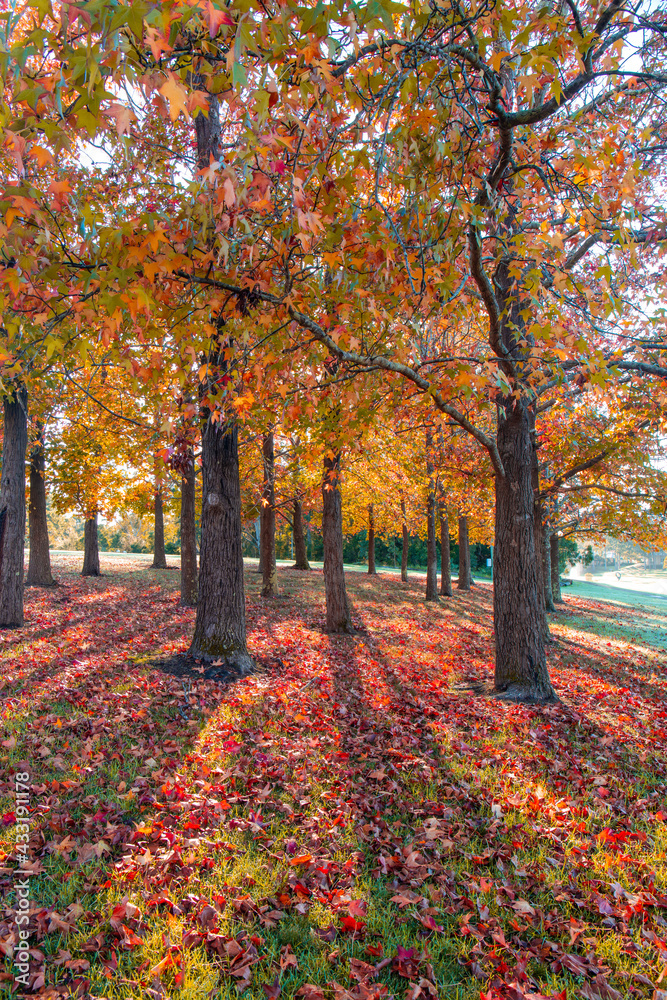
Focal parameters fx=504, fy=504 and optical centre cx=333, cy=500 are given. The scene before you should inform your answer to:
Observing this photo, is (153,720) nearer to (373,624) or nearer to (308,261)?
(308,261)

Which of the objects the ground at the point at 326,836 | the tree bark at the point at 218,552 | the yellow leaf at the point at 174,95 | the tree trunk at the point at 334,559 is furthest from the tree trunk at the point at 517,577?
the yellow leaf at the point at 174,95

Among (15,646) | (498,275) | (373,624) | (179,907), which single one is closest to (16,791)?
(179,907)

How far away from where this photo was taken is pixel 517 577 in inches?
291

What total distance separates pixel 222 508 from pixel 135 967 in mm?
5508

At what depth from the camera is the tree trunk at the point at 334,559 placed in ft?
36.1

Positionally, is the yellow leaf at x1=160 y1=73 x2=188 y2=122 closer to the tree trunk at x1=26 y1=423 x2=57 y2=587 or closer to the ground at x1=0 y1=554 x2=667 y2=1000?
the ground at x1=0 y1=554 x2=667 y2=1000

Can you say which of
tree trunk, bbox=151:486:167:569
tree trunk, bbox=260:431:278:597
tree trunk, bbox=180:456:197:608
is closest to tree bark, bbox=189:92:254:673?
tree trunk, bbox=180:456:197:608

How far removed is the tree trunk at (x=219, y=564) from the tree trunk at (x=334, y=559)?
11.5 ft

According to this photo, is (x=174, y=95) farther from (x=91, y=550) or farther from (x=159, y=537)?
(x=159, y=537)

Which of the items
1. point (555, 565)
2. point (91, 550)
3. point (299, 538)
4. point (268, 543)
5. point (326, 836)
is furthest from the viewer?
point (299, 538)

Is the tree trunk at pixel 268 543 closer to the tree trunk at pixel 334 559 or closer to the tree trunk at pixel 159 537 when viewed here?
the tree trunk at pixel 334 559

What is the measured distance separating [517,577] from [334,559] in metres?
4.48

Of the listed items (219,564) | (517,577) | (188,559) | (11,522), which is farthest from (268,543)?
(517,577)

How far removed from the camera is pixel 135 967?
104 inches
